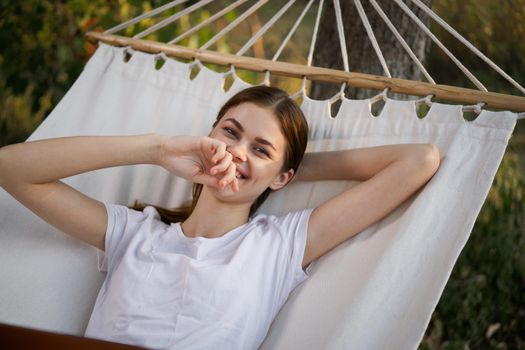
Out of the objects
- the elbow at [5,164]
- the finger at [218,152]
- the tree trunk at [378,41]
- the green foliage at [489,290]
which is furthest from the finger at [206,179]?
the green foliage at [489,290]

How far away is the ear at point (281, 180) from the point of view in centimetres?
168

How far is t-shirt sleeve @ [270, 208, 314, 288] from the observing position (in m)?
1.56

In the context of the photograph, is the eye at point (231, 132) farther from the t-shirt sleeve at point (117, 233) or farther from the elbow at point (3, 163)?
the elbow at point (3, 163)

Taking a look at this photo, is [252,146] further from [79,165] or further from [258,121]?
[79,165]

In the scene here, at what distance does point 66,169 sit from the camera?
155 cm

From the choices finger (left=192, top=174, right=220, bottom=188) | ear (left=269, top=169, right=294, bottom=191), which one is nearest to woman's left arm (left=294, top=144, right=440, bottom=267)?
ear (left=269, top=169, right=294, bottom=191)

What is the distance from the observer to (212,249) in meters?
→ 1.57

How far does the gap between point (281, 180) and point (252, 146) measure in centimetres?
16

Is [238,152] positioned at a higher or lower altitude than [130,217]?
higher

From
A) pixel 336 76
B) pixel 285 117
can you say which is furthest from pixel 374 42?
pixel 285 117

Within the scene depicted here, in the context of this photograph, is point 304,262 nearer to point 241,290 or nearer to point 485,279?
point 241,290

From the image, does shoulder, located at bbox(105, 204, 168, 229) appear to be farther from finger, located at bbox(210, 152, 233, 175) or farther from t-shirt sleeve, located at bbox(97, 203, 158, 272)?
finger, located at bbox(210, 152, 233, 175)

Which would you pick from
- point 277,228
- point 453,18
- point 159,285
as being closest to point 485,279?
point 453,18

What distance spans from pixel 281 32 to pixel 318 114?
9.37ft
